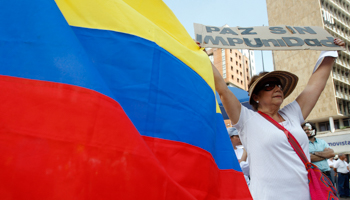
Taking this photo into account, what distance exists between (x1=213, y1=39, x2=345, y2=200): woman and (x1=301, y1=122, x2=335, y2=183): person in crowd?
2464 millimetres

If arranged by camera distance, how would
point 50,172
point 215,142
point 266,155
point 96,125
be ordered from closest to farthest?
point 50,172
point 96,125
point 215,142
point 266,155

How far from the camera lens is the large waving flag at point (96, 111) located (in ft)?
2.61

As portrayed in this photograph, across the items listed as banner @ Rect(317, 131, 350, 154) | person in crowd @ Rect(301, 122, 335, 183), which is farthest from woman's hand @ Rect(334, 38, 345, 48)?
banner @ Rect(317, 131, 350, 154)

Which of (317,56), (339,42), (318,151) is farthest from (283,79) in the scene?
(317,56)

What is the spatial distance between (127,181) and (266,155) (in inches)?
48.6

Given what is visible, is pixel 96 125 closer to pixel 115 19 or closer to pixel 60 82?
pixel 60 82

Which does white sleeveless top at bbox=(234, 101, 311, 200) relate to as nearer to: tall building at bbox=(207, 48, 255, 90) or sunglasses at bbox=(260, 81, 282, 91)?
sunglasses at bbox=(260, 81, 282, 91)

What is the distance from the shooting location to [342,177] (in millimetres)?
Answer: 10312

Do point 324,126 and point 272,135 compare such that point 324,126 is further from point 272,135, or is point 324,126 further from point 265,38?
point 272,135

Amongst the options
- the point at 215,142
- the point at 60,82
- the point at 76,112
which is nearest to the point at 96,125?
the point at 76,112

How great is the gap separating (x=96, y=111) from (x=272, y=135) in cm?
134

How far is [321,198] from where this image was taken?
1611 mm

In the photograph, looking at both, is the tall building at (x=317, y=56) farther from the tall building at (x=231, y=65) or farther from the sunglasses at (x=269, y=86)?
the sunglasses at (x=269, y=86)

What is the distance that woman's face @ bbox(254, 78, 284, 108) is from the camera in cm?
210
